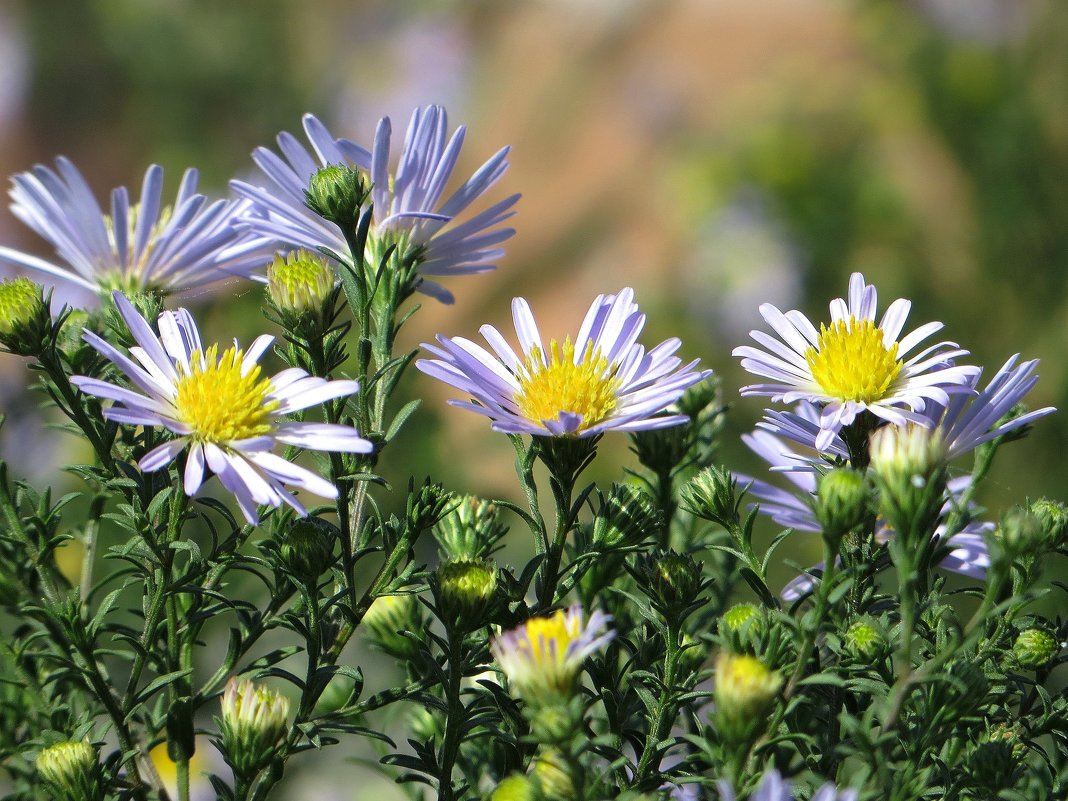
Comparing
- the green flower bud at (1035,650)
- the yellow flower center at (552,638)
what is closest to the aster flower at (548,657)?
the yellow flower center at (552,638)

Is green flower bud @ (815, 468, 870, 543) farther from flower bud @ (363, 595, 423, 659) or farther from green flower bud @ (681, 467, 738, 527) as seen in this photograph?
flower bud @ (363, 595, 423, 659)

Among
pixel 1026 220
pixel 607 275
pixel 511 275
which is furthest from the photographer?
pixel 607 275

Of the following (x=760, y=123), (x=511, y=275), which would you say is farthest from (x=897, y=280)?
(x=511, y=275)

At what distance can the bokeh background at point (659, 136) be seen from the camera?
1846 mm

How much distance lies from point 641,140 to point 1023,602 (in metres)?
3.09

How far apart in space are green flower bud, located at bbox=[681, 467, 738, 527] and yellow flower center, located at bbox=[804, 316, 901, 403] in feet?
0.22

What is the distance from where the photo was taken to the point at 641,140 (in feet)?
11.3

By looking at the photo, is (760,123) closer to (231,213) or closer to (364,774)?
(364,774)

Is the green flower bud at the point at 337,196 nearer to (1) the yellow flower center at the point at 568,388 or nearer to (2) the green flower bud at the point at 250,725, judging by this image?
(1) the yellow flower center at the point at 568,388

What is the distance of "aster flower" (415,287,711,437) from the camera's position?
0.50m

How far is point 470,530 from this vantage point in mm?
566

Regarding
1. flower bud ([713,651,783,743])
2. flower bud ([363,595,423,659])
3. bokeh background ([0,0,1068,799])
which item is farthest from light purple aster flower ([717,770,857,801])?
bokeh background ([0,0,1068,799])

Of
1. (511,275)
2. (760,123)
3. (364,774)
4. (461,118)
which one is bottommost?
(364,774)

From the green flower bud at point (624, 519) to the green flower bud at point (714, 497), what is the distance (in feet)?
0.13
